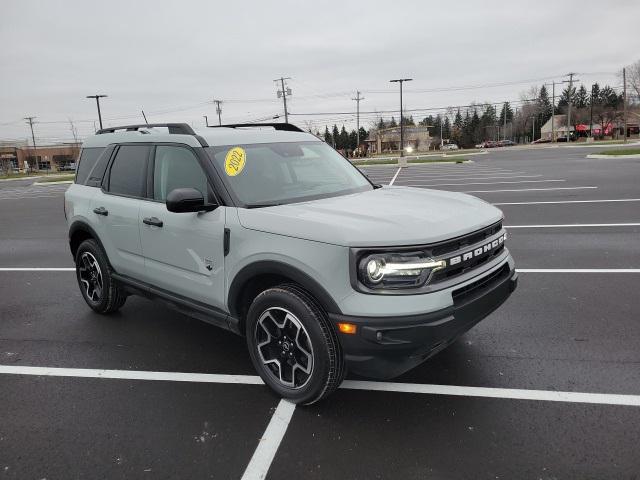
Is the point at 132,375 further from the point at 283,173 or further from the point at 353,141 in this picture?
the point at 353,141

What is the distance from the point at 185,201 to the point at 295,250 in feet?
3.03

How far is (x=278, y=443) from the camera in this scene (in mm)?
2949

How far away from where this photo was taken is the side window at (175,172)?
12.7ft

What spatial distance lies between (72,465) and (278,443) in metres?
1.17

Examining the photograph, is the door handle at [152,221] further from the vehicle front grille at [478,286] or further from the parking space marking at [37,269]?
the parking space marking at [37,269]

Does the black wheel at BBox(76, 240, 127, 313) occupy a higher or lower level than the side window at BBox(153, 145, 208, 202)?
lower

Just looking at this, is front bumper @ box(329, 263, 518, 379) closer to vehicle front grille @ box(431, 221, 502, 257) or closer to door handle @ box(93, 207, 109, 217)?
vehicle front grille @ box(431, 221, 502, 257)

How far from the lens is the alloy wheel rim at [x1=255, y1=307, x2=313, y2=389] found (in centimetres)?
317

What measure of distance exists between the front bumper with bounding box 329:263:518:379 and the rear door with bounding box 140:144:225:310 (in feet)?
3.74

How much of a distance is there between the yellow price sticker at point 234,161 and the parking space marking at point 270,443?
1.72 m

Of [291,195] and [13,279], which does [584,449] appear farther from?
[13,279]

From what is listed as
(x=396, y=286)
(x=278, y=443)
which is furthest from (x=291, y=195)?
(x=278, y=443)

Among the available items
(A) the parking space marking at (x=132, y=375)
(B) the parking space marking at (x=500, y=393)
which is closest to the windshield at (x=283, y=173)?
(A) the parking space marking at (x=132, y=375)

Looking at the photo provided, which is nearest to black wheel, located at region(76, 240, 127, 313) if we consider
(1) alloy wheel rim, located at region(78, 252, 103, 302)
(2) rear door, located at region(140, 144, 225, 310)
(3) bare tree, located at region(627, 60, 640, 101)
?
(1) alloy wheel rim, located at region(78, 252, 103, 302)
